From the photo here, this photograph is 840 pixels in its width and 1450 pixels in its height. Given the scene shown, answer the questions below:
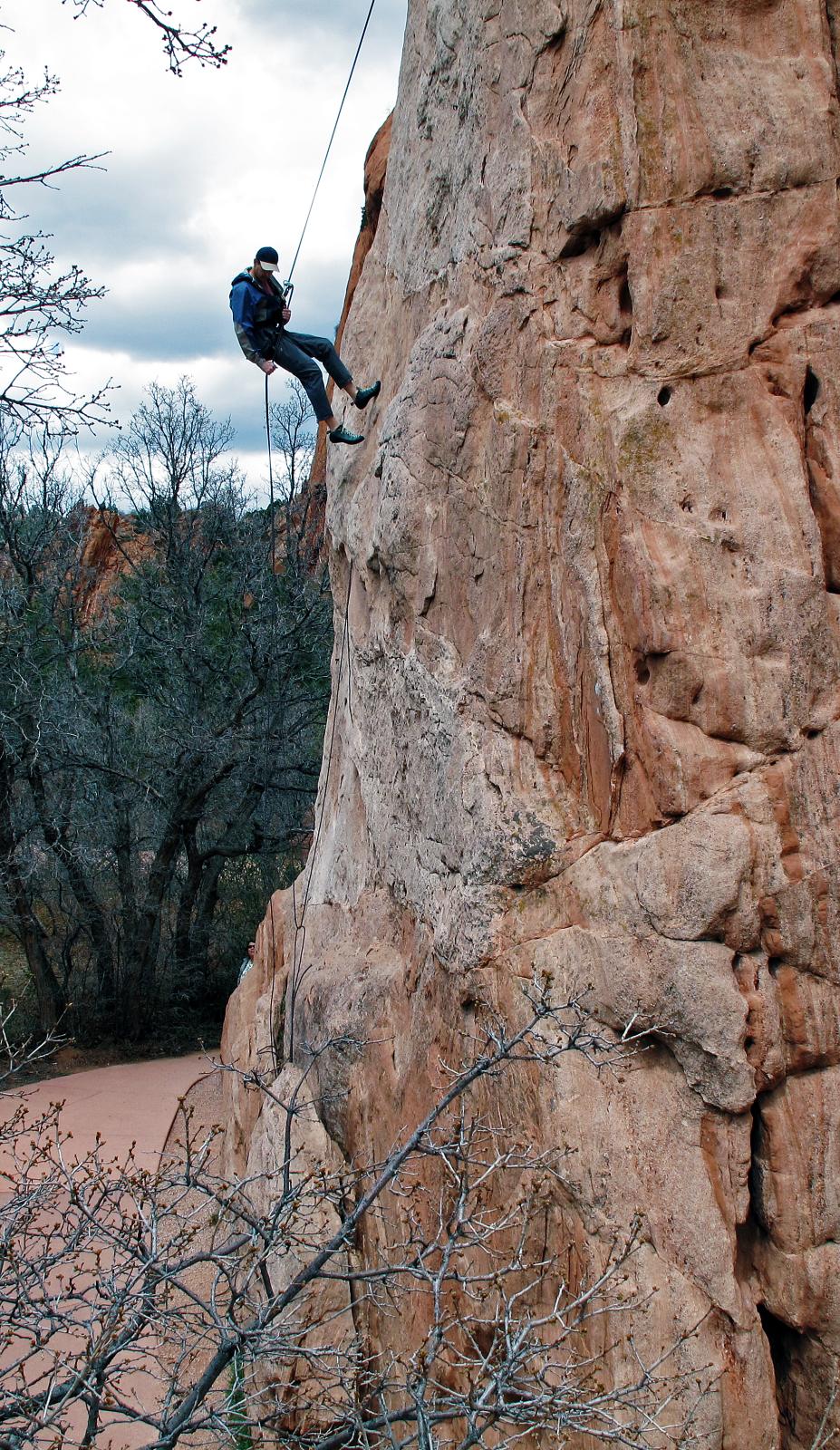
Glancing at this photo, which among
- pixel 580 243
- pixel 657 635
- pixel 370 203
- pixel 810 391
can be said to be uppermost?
pixel 370 203

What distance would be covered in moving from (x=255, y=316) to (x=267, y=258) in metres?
0.36

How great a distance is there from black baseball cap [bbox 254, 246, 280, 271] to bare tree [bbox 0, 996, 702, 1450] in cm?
423

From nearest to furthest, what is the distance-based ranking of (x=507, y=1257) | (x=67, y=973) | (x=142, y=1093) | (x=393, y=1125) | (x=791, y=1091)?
1. (x=791, y=1091)
2. (x=507, y=1257)
3. (x=393, y=1125)
4. (x=142, y=1093)
5. (x=67, y=973)

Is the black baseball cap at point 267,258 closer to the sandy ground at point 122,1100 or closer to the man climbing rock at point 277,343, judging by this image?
the man climbing rock at point 277,343

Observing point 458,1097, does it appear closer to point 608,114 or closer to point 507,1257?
point 507,1257

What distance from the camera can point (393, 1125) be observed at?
5.30 metres

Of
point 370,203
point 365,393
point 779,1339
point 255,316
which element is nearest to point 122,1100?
point 365,393

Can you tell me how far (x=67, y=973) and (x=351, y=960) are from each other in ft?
26.2

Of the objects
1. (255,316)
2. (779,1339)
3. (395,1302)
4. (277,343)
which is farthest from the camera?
(277,343)

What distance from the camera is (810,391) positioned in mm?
4262

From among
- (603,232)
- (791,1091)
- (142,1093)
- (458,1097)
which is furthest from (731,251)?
(142,1093)

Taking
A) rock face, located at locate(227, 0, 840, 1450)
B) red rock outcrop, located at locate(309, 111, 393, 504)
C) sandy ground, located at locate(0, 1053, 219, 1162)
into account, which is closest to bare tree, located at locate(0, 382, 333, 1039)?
sandy ground, located at locate(0, 1053, 219, 1162)

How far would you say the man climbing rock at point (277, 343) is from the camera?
238 inches

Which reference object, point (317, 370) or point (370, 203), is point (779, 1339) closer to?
point (317, 370)
